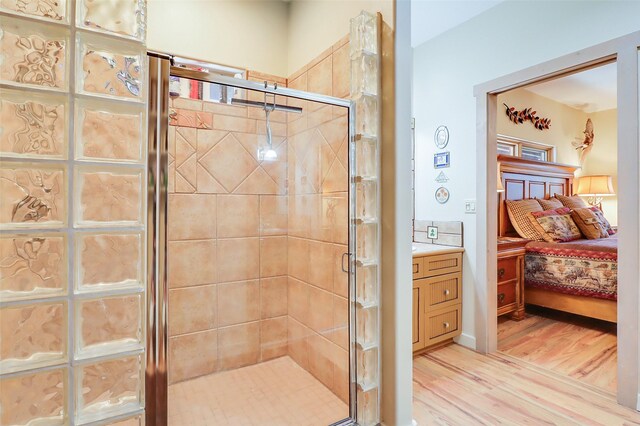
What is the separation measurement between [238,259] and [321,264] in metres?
0.61

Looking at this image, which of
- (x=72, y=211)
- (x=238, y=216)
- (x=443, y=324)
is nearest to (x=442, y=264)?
(x=443, y=324)

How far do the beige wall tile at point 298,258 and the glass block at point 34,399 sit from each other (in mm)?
1453

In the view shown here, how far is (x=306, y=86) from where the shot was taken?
7.36 ft

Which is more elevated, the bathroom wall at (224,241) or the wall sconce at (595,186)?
the wall sconce at (595,186)

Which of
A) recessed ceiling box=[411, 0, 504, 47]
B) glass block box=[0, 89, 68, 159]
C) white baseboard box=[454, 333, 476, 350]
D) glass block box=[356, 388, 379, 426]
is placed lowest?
white baseboard box=[454, 333, 476, 350]

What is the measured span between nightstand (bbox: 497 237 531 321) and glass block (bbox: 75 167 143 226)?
2999 millimetres

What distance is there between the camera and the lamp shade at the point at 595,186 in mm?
5074

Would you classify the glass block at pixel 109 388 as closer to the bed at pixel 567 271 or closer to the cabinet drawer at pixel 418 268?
the cabinet drawer at pixel 418 268

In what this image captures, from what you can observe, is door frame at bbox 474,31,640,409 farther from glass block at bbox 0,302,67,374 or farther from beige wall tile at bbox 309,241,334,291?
glass block at bbox 0,302,67,374

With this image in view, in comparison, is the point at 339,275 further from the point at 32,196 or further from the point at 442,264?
the point at 32,196

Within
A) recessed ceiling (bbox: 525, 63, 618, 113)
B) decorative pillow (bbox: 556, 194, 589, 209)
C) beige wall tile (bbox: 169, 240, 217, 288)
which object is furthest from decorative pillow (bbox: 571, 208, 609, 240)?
beige wall tile (bbox: 169, 240, 217, 288)

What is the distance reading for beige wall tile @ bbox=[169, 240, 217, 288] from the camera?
2078 mm

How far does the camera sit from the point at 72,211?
910 millimetres

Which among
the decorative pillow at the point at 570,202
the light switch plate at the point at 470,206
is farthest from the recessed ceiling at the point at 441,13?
the decorative pillow at the point at 570,202
